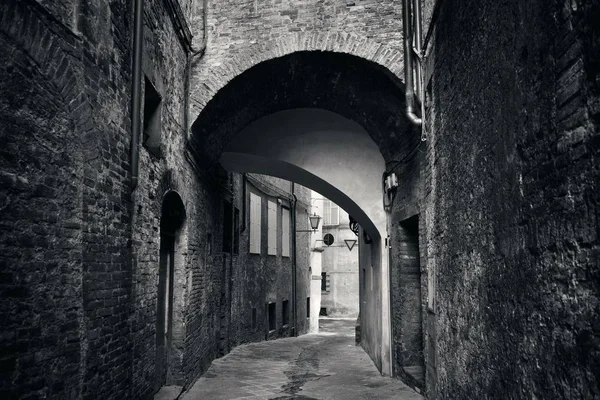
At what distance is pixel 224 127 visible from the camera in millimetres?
8812

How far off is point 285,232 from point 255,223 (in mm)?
3146

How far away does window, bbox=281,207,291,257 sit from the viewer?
56.2ft

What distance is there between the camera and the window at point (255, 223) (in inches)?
556

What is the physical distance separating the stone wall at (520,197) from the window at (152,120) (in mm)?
3170

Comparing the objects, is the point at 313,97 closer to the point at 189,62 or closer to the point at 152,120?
the point at 189,62

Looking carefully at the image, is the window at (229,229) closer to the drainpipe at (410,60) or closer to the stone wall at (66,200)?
the drainpipe at (410,60)

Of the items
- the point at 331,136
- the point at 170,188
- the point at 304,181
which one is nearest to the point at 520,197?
the point at 170,188

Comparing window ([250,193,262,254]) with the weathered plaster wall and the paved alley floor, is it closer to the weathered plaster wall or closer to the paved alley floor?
the paved alley floor

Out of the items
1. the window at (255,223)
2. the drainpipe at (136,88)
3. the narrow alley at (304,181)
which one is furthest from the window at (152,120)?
the window at (255,223)

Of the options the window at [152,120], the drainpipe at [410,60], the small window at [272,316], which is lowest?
the small window at [272,316]

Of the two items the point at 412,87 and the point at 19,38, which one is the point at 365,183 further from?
the point at 19,38

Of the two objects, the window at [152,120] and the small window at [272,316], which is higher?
the window at [152,120]

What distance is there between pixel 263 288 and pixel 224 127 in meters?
7.06

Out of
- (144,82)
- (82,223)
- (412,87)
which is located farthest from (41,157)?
(412,87)
